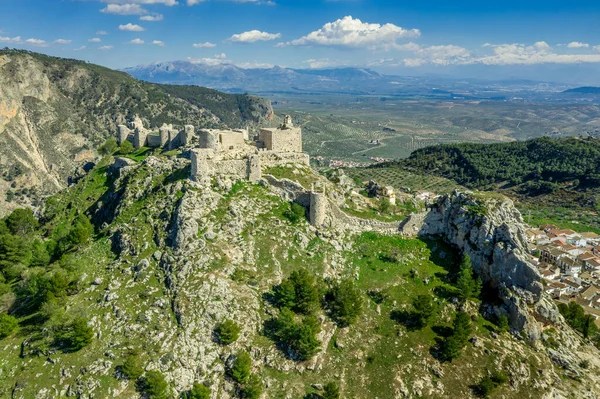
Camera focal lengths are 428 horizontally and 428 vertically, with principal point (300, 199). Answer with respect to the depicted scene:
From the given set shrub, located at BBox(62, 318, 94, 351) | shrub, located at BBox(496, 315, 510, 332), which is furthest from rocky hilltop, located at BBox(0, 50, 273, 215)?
shrub, located at BBox(496, 315, 510, 332)

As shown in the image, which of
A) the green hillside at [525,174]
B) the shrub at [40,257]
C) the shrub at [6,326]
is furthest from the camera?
the green hillside at [525,174]

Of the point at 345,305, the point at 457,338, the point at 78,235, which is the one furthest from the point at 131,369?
the point at 457,338

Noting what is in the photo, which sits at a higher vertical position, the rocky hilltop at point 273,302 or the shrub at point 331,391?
the rocky hilltop at point 273,302

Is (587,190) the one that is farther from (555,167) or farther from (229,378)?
(229,378)

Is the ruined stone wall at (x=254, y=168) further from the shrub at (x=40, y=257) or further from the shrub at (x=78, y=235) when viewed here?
the shrub at (x=40, y=257)

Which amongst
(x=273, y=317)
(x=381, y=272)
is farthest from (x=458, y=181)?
(x=273, y=317)

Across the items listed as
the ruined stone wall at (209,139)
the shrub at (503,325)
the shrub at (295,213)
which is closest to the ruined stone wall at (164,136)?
the ruined stone wall at (209,139)

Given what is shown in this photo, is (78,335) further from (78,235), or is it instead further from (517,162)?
(517,162)
